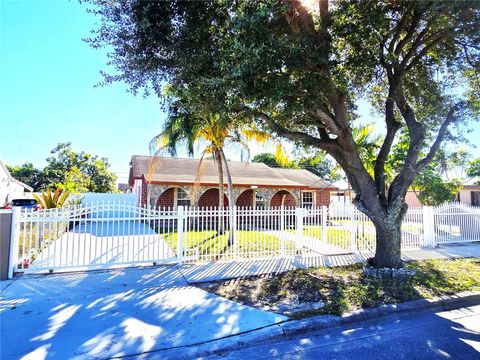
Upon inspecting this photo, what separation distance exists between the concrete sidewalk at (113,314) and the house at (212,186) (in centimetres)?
1050

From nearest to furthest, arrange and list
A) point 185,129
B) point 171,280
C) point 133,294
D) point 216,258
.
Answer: point 133,294
point 171,280
point 216,258
point 185,129

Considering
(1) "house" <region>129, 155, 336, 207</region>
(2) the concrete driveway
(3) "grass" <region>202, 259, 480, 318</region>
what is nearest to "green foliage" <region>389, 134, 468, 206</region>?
(1) "house" <region>129, 155, 336, 207</region>

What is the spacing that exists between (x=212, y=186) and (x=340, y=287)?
13.8 m

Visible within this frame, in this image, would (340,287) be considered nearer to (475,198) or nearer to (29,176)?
(475,198)

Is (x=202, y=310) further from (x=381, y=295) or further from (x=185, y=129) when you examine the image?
(x=185, y=129)

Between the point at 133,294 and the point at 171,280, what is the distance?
1.09 metres

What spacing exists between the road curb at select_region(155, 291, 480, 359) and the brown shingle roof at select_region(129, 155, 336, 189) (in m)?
13.0

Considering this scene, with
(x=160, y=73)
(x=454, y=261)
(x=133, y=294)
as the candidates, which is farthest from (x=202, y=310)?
(x=454, y=261)

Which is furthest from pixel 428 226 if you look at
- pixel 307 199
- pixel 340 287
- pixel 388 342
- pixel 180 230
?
pixel 307 199

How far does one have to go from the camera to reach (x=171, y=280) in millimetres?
6582

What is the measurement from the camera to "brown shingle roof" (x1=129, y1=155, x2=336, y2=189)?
18.8 meters

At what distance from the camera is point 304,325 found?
4.40m

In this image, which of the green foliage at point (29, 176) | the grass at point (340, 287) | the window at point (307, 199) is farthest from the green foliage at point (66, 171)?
Result: the grass at point (340, 287)

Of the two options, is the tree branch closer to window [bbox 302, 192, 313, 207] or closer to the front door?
window [bbox 302, 192, 313, 207]
